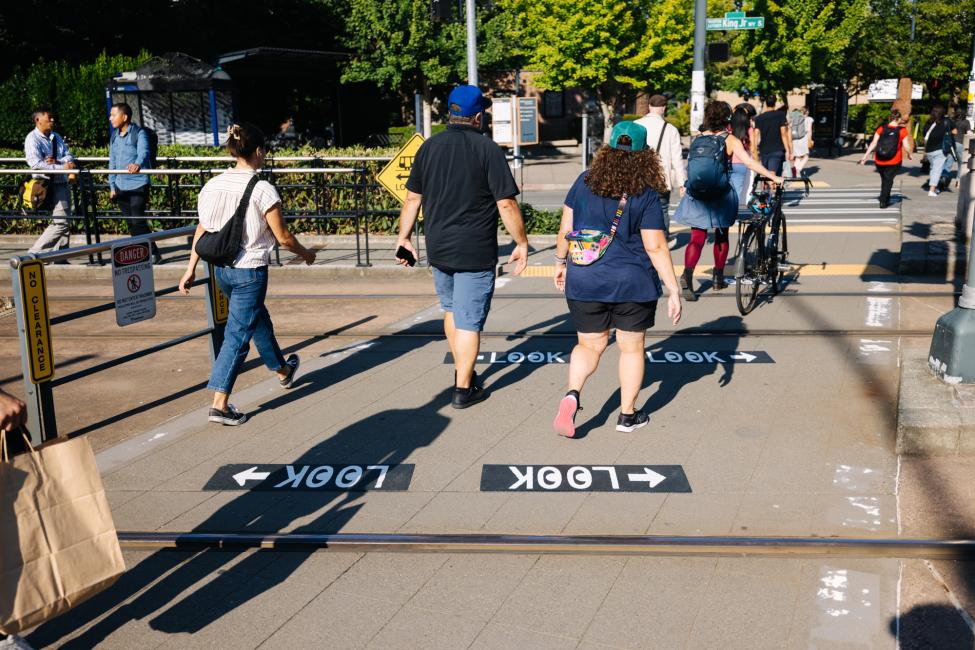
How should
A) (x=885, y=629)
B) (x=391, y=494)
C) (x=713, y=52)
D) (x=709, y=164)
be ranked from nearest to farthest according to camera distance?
(x=885, y=629)
(x=391, y=494)
(x=709, y=164)
(x=713, y=52)

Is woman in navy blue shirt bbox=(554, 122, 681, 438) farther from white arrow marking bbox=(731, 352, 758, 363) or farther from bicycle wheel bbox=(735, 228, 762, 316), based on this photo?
bicycle wheel bbox=(735, 228, 762, 316)

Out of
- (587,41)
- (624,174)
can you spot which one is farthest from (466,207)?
(587,41)

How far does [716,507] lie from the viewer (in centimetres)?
479

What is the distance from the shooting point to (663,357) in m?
7.61

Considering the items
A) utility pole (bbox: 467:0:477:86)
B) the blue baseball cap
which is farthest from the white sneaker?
utility pole (bbox: 467:0:477:86)

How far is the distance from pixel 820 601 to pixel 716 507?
95 cm

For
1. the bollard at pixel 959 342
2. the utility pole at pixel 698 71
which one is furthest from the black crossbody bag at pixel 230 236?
the utility pole at pixel 698 71

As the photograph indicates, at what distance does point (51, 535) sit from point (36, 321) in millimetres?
2501

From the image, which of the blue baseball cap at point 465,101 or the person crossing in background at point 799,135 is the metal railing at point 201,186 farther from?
the person crossing in background at point 799,135

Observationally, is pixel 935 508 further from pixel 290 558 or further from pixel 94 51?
pixel 94 51

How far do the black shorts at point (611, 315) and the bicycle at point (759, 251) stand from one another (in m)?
3.18

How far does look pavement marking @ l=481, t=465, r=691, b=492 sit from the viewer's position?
5066 millimetres

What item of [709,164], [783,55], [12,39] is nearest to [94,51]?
[12,39]

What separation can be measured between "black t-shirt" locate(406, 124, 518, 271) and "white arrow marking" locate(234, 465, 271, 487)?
176cm
